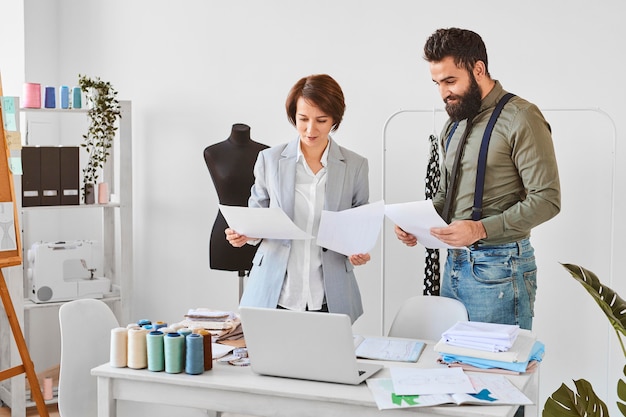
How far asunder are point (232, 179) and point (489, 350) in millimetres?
1961

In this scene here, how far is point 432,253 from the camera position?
3.62 meters

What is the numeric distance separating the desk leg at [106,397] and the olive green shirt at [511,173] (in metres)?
1.35

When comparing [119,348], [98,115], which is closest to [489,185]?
[119,348]

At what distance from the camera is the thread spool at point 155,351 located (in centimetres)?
243

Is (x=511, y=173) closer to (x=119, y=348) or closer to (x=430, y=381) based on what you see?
(x=430, y=381)

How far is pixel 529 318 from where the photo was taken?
298 cm

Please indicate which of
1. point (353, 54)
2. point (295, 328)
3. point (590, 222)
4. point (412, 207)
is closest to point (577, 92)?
point (590, 222)

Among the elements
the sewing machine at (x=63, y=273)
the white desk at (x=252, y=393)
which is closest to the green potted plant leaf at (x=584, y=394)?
the white desk at (x=252, y=393)

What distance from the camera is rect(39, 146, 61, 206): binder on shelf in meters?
4.44

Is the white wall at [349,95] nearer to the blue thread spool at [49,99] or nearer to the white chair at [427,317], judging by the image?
the blue thread spool at [49,99]

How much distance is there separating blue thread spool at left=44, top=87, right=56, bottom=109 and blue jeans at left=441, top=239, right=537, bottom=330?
2.60 m

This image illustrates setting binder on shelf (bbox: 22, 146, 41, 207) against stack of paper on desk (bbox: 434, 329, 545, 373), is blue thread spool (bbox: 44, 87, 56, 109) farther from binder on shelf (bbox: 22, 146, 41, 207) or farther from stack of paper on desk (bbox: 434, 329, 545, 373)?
stack of paper on desk (bbox: 434, 329, 545, 373)

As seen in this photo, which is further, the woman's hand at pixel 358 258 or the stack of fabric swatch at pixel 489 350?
the woman's hand at pixel 358 258

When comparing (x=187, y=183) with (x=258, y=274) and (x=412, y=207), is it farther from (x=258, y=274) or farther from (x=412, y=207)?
(x=412, y=207)
